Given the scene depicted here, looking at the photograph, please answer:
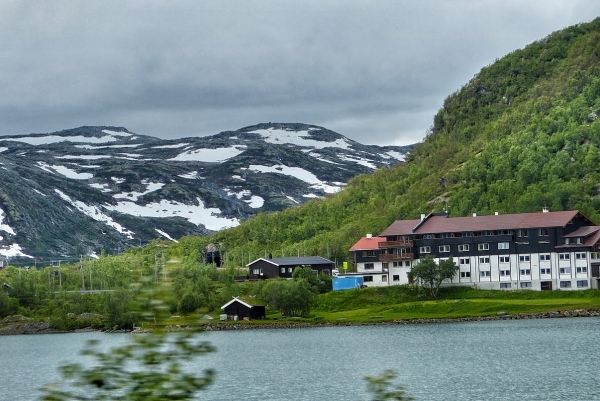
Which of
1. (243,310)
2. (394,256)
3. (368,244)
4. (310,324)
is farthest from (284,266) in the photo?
(310,324)

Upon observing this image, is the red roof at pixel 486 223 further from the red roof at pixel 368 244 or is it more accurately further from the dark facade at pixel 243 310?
the dark facade at pixel 243 310

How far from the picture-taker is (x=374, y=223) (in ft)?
476

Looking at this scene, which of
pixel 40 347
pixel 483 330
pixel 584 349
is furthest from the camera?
pixel 40 347

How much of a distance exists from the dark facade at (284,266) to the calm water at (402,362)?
995 inches

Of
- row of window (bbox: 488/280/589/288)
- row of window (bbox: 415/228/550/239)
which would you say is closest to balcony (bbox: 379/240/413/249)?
row of window (bbox: 415/228/550/239)

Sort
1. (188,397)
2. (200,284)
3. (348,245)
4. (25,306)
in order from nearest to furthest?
(188,397), (200,284), (25,306), (348,245)

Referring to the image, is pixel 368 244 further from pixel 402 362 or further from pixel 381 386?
pixel 381 386

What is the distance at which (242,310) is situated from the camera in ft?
331

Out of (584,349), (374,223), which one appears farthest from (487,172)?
(584,349)

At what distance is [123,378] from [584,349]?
5489cm

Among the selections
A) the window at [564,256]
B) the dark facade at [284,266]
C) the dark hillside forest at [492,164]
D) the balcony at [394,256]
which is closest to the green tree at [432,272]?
the balcony at [394,256]

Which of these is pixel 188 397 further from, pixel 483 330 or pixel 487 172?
pixel 487 172

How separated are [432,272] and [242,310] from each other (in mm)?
18483

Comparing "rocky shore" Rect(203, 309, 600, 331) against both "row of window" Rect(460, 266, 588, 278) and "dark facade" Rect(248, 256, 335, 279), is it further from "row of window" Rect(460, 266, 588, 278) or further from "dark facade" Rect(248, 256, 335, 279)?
"dark facade" Rect(248, 256, 335, 279)
